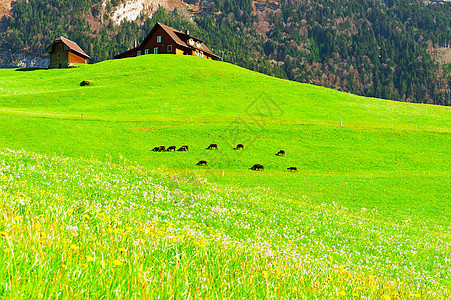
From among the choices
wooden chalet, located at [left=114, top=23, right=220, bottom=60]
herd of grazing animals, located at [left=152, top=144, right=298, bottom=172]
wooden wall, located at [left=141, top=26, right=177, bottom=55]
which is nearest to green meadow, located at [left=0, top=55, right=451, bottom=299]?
herd of grazing animals, located at [left=152, top=144, right=298, bottom=172]

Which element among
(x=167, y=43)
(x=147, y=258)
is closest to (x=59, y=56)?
(x=167, y=43)

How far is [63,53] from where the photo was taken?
136625 millimetres

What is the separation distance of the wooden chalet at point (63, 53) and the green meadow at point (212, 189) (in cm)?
1969

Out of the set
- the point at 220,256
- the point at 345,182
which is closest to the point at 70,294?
the point at 220,256

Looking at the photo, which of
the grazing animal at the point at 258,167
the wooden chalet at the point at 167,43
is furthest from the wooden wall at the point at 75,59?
the grazing animal at the point at 258,167

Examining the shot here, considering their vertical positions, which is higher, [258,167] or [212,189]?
[212,189]

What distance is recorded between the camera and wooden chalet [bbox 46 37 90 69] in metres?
135

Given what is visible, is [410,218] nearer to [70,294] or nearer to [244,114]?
[70,294]

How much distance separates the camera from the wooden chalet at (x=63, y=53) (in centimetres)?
13500

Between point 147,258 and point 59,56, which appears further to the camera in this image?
point 59,56

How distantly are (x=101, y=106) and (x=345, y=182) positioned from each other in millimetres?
60366

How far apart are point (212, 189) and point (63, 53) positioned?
142172 mm

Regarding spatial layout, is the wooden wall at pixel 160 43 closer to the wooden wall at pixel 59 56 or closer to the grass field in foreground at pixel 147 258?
the wooden wall at pixel 59 56

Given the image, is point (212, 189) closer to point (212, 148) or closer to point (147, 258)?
point (147, 258)
